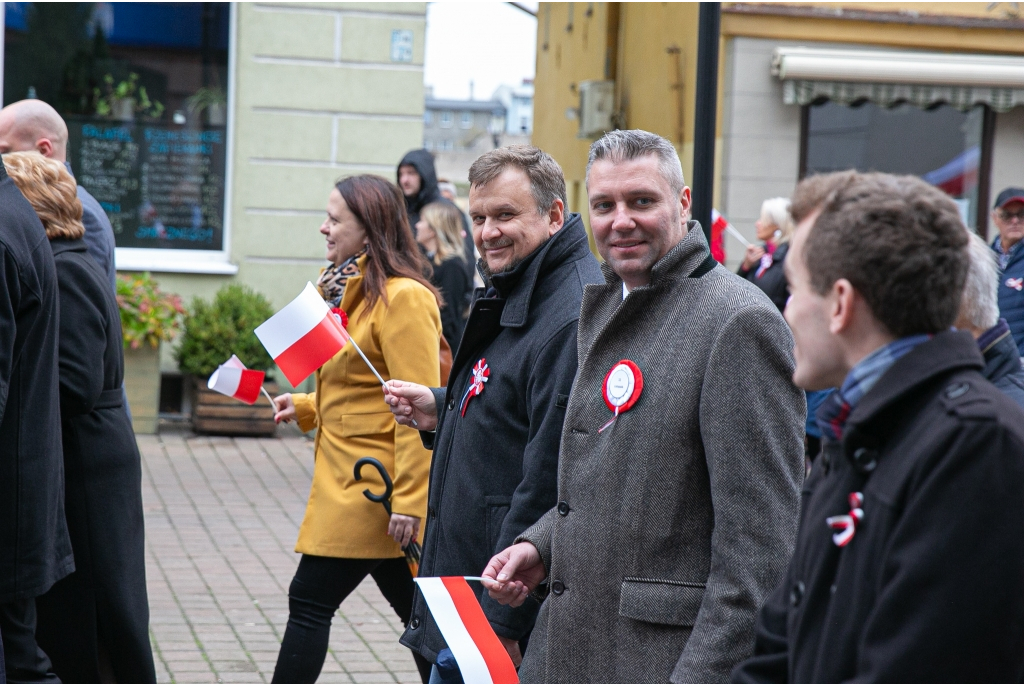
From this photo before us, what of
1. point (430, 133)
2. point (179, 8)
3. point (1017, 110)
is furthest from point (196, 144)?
point (430, 133)

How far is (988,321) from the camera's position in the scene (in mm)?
2658

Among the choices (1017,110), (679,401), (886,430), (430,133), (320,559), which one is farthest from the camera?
(430,133)

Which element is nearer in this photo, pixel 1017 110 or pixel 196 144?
pixel 196 144

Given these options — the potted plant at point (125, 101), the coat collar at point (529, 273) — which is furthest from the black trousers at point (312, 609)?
the potted plant at point (125, 101)

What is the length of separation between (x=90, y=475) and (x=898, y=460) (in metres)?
3.17

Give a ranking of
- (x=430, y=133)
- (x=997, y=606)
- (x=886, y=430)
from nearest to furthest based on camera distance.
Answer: (x=997, y=606) → (x=886, y=430) → (x=430, y=133)

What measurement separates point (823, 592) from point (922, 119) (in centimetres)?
1207

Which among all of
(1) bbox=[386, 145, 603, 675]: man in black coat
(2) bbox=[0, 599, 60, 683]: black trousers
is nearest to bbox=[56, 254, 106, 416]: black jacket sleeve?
(2) bbox=[0, 599, 60, 683]: black trousers

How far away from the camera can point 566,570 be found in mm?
2629

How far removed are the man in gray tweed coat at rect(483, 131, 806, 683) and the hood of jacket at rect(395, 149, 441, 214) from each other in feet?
21.5

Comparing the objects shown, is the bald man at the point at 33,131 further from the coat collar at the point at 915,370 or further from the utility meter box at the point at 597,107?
the utility meter box at the point at 597,107

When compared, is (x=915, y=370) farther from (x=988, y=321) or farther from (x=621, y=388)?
(x=988, y=321)

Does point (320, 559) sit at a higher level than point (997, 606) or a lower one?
lower

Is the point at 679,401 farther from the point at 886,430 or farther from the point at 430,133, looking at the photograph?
the point at 430,133
